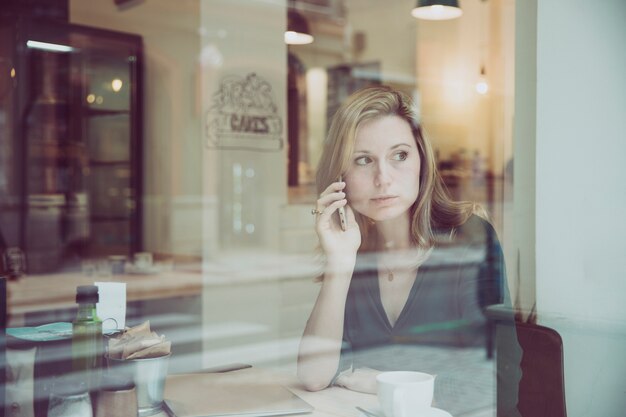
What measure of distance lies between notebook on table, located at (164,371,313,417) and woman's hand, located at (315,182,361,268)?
0.35 metres

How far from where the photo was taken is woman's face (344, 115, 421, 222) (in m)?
1.67

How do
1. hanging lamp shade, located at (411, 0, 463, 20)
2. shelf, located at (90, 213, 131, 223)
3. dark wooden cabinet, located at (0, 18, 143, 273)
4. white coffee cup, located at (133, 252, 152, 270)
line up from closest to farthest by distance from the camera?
hanging lamp shade, located at (411, 0, 463, 20), white coffee cup, located at (133, 252, 152, 270), dark wooden cabinet, located at (0, 18, 143, 273), shelf, located at (90, 213, 131, 223)

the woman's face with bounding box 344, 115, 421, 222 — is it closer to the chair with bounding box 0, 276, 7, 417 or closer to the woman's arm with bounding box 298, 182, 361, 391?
the woman's arm with bounding box 298, 182, 361, 391

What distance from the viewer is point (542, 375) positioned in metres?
1.76

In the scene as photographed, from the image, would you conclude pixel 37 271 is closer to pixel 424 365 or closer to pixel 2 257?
pixel 2 257

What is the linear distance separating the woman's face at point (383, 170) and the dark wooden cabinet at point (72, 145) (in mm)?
3673

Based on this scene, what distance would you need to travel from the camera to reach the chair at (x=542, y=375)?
5.74 feet

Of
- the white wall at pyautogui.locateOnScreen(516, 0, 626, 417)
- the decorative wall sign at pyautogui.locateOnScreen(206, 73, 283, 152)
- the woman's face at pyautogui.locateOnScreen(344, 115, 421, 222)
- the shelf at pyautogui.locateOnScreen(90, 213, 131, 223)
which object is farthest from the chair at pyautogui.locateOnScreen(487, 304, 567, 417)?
the shelf at pyautogui.locateOnScreen(90, 213, 131, 223)

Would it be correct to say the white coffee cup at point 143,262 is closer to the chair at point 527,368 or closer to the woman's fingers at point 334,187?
the woman's fingers at point 334,187

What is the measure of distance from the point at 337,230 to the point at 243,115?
Answer: 3.36 metres

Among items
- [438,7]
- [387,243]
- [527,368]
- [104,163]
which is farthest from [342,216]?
[104,163]

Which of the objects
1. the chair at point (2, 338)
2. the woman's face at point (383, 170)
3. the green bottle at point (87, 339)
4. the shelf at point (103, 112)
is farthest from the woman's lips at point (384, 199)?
the shelf at point (103, 112)

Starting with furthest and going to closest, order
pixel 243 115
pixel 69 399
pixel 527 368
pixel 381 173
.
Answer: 1. pixel 243 115
2. pixel 527 368
3. pixel 381 173
4. pixel 69 399

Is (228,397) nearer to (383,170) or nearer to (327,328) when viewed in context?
(327,328)
